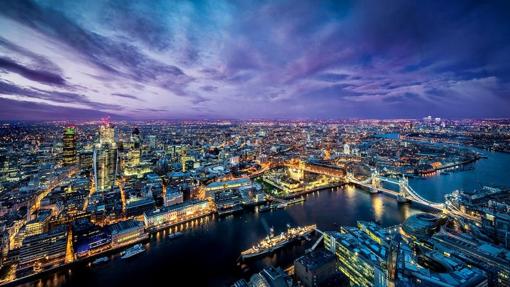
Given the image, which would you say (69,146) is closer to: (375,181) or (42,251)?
(42,251)

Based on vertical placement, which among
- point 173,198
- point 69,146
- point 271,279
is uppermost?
point 69,146

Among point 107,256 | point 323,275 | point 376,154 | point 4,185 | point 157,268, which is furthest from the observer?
point 376,154

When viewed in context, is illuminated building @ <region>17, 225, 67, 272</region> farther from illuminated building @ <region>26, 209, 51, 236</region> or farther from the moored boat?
the moored boat

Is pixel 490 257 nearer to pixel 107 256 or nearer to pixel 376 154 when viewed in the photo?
pixel 107 256

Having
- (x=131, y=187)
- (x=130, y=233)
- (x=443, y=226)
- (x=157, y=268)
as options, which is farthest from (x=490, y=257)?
(x=131, y=187)

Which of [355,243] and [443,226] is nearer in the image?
[355,243]

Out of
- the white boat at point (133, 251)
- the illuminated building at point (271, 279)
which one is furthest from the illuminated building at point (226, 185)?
the illuminated building at point (271, 279)

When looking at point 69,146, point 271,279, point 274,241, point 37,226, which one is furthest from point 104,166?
point 271,279
